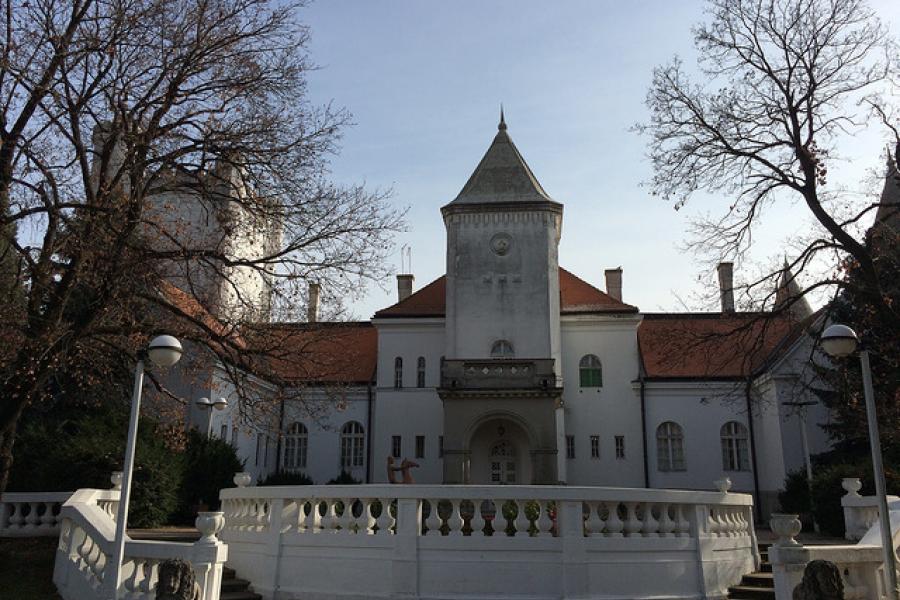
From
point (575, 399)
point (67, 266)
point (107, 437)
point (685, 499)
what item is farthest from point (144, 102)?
point (575, 399)

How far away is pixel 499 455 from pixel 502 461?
0.29 metres

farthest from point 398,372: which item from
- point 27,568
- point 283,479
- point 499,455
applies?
point 27,568

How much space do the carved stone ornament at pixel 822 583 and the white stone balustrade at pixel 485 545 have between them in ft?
9.97

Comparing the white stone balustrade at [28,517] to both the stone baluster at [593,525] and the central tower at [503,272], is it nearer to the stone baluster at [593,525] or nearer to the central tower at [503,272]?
the stone baluster at [593,525]

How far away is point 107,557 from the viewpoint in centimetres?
1098

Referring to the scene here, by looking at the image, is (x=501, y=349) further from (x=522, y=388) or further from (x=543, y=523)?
(x=543, y=523)

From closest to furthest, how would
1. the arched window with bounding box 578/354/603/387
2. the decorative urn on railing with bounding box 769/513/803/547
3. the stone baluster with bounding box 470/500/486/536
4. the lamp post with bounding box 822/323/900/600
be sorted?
the lamp post with bounding box 822/323/900/600 < the decorative urn on railing with bounding box 769/513/803/547 < the stone baluster with bounding box 470/500/486/536 < the arched window with bounding box 578/354/603/387

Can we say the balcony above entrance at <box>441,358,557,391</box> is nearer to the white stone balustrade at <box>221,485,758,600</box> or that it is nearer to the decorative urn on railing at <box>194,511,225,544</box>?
the white stone balustrade at <box>221,485,758,600</box>

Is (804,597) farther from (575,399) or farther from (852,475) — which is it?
(575,399)

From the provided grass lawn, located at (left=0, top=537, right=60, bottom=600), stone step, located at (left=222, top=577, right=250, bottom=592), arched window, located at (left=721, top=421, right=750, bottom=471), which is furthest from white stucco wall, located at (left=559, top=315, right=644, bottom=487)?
stone step, located at (left=222, top=577, right=250, bottom=592)

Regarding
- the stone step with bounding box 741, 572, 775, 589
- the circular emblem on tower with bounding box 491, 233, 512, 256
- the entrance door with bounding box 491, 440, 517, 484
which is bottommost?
the stone step with bounding box 741, 572, 775, 589

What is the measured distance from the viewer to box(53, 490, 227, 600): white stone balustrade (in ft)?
31.5

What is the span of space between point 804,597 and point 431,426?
28.3 meters

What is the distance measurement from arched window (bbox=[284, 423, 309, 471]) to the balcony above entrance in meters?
9.98
